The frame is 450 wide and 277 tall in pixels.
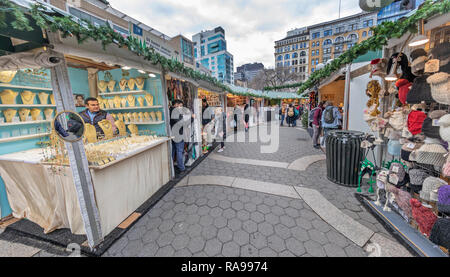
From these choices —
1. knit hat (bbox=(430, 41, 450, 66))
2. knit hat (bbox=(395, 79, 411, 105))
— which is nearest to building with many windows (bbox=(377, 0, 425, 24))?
knit hat (bbox=(430, 41, 450, 66))

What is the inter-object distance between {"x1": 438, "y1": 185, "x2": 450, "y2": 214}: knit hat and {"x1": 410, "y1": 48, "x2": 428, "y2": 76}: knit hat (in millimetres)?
1345

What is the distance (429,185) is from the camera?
1827mm

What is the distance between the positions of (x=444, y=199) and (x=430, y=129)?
739 millimetres

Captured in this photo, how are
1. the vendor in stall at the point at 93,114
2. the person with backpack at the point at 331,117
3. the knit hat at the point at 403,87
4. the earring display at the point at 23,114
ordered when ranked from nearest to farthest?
the knit hat at the point at 403,87 → the earring display at the point at 23,114 → the vendor in stall at the point at 93,114 → the person with backpack at the point at 331,117

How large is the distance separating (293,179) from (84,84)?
18.5ft

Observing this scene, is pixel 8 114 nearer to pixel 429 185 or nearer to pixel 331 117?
pixel 429 185

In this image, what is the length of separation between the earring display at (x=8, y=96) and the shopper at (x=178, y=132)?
2.73 metres

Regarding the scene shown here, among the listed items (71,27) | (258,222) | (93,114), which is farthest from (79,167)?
(258,222)

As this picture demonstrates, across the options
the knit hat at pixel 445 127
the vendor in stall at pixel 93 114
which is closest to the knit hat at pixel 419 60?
the knit hat at pixel 445 127

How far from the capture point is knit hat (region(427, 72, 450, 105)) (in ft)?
5.28

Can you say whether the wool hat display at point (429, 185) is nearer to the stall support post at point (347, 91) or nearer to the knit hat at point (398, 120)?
the knit hat at point (398, 120)

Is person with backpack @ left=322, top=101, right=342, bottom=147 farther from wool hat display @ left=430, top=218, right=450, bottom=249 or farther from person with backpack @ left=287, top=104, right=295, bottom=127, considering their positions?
person with backpack @ left=287, top=104, right=295, bottom=127

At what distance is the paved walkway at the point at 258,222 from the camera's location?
2.08m
